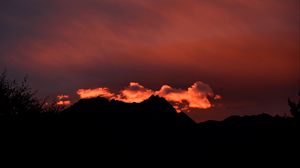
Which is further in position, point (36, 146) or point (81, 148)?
point (81, 148)

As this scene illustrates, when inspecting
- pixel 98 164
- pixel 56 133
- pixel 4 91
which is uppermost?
pixel 4 91

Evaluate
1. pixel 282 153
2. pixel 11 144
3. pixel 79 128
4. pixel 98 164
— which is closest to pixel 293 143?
pixel 282 153

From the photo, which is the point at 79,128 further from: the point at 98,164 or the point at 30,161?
the point at 30,161

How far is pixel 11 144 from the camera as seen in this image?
1304 inches

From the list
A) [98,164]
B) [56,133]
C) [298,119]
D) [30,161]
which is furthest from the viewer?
[98,164]

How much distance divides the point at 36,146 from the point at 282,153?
28.3 metres

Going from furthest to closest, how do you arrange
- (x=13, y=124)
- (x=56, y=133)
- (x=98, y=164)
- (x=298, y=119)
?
(x=98, y=164) → (x=298, y=119) → (x=56, y=133) → (x=13, y=124)

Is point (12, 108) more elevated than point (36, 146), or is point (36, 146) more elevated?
point (12, 108)

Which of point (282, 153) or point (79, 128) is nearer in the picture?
point (282, 153)

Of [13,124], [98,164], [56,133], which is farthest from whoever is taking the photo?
[98,164]

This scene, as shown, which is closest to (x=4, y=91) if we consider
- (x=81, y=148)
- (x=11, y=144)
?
(x=11, y=144)

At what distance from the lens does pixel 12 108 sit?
36500 millimetres

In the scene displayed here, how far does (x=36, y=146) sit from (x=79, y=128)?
15.0m

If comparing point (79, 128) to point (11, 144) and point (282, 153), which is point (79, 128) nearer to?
point (11, 144)
